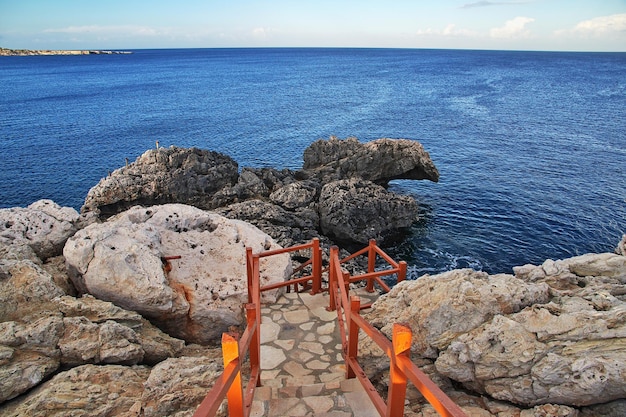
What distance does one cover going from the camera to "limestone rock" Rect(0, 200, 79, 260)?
1041 centimetres

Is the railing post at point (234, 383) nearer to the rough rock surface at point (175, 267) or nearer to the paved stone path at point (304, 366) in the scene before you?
the paved stone path at point (304, 366)

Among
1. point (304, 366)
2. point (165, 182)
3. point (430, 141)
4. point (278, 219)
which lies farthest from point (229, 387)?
point (430, 141)

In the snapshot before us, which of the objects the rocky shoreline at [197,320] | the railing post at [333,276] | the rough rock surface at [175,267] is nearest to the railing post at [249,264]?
the rough rock surface at [175,267]

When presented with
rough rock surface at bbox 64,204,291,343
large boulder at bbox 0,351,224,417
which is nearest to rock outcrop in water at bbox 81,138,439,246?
rough rock surface at bbox 64,204,291,343

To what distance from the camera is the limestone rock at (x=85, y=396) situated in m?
5.64

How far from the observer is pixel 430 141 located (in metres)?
43.8

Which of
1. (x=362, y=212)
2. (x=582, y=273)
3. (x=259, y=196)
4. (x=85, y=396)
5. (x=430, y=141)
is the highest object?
(x=582, y=273)

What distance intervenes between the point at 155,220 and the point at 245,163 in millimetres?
26082

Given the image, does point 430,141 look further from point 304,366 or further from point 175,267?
point 304,366

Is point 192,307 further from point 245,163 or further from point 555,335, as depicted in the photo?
point 245,163

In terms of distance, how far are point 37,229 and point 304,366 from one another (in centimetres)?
826

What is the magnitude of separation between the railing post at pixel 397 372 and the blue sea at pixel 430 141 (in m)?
17.3

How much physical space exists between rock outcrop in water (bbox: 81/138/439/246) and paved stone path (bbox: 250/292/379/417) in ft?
33.1

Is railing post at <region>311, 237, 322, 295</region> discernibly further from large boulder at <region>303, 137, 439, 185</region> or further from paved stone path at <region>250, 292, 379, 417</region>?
large boulder at <region>303, 137, 439, 185</region>
